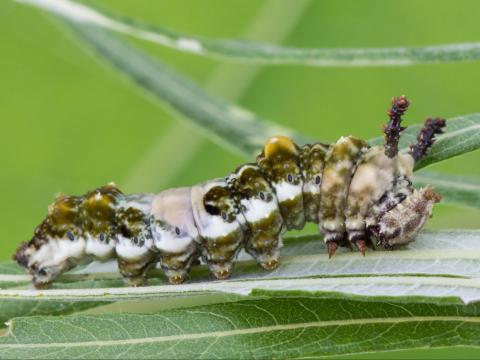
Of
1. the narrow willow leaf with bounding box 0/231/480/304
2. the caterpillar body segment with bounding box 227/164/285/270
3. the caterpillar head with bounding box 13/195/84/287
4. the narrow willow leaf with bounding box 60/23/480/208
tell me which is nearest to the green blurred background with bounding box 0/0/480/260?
the narrow willow leaf with bounding box 60/23/480/208

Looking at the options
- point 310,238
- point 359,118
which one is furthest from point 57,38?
point 310,238

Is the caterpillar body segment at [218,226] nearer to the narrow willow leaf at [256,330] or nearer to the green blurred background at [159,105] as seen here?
the narrow willow leaf at [256,330]

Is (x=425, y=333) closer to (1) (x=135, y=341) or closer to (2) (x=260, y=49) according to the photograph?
(1) (x=135, y=341)

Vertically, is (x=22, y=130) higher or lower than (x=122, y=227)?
higher

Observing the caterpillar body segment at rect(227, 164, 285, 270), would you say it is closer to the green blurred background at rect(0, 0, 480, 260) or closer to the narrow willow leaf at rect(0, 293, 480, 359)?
the narrow willow leaf at rect(0, 293, 480, 359)

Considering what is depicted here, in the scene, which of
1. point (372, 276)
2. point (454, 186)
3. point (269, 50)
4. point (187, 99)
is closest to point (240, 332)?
point (372, 276)

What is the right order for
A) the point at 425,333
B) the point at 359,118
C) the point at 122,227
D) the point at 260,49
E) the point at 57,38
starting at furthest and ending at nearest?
the point at 57,38
the point at 359,118
the point at 260,49
the point at 122,227
the point at 425,333

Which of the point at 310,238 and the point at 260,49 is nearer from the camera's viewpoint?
the point at 310,238

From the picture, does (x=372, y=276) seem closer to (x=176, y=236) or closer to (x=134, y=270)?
(x=176, y=236)
